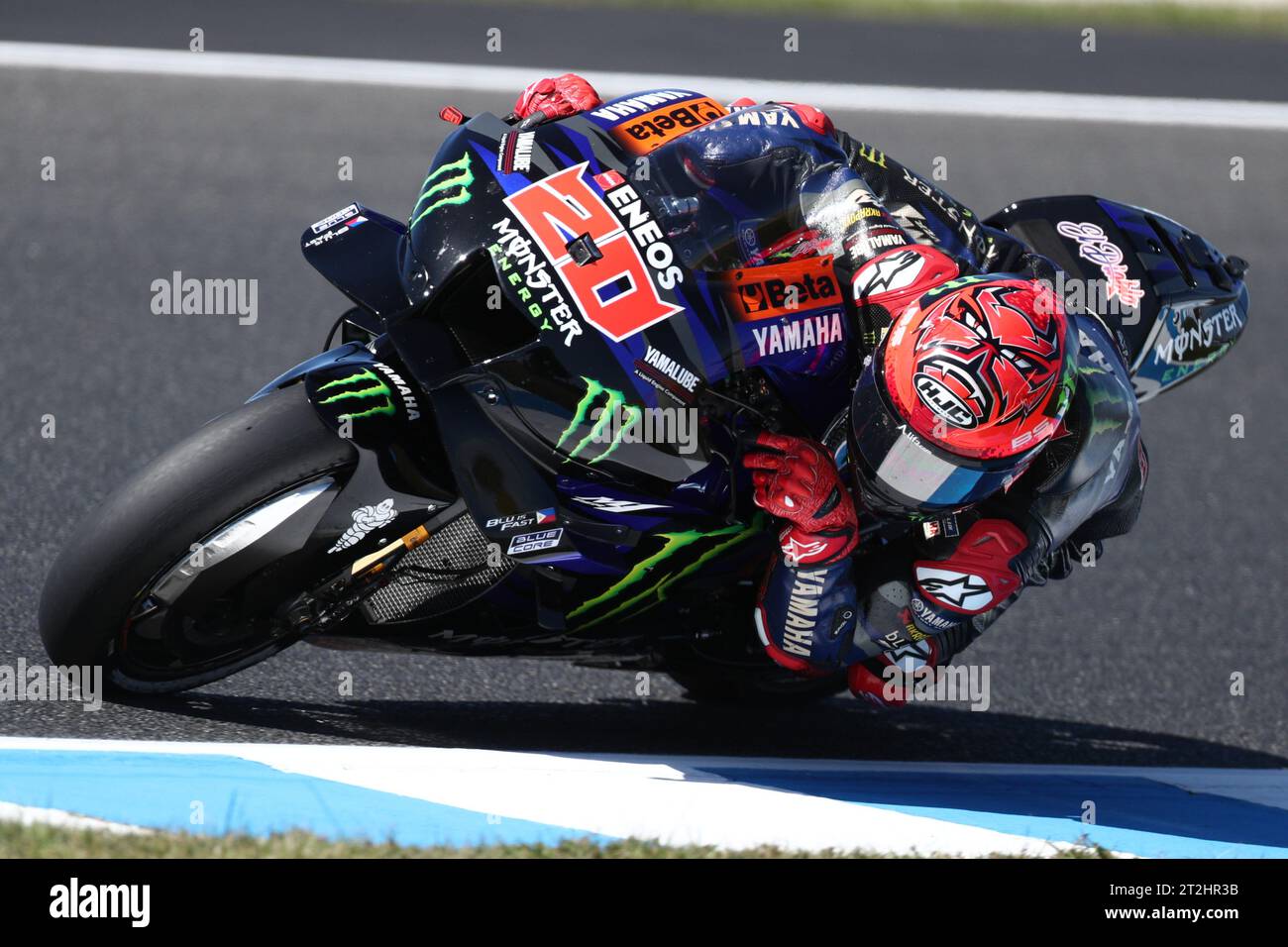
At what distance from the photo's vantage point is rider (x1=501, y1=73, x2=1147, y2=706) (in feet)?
10.2

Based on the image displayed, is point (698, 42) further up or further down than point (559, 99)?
further up

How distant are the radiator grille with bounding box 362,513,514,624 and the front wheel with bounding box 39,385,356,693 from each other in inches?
7.6

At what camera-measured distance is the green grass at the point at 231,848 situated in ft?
9.84

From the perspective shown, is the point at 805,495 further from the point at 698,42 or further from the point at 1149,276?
the point at 698,42

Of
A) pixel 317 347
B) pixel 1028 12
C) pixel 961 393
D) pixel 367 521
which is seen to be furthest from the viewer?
pixel 1028 12

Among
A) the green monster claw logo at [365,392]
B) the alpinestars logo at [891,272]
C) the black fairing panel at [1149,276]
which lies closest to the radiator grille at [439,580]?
the green monster claw logo at [365,392]

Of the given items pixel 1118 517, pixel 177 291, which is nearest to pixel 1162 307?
pixel 1118 517

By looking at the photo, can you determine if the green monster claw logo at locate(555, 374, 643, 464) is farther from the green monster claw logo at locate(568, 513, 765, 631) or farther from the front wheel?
the front wheel

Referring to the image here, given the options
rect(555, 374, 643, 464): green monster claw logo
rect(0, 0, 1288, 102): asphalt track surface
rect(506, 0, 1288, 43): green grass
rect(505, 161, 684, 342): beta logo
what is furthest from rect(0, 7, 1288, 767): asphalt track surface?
rect(506, 0, 1288, 43): green grass

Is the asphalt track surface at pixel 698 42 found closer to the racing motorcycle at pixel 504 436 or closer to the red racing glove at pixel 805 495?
the racing motorcycle at pixel 504 436

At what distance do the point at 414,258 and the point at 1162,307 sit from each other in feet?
5.92

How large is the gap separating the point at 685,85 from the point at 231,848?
21.0 ft

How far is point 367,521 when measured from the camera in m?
3.43

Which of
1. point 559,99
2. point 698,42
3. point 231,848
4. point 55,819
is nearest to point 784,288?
point 559,99
